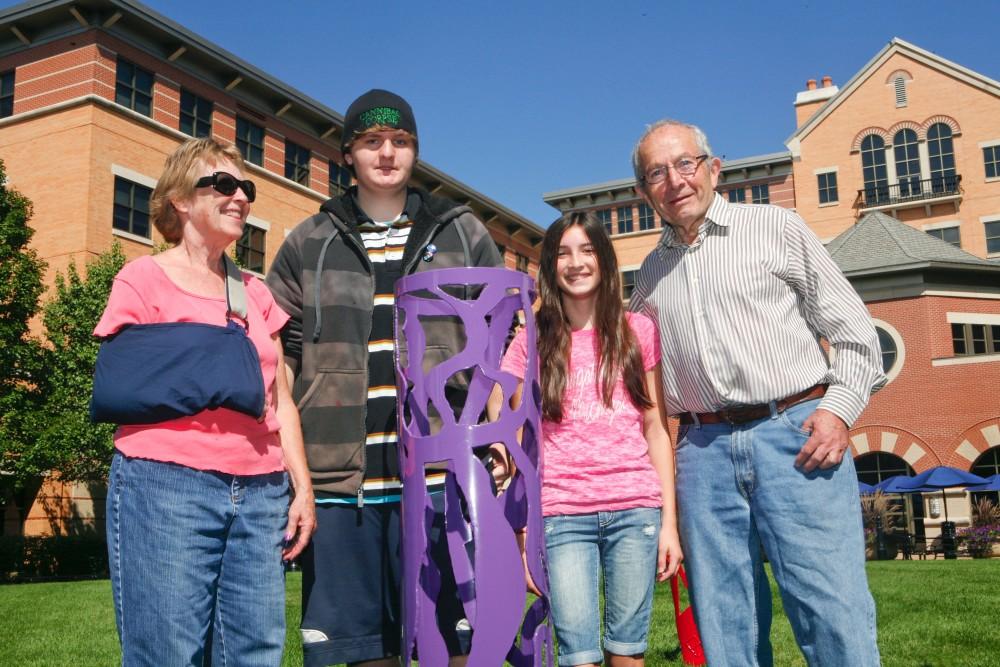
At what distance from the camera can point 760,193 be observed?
131ft

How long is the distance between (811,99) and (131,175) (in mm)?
30805

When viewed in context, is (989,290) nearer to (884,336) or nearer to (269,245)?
(884,336)

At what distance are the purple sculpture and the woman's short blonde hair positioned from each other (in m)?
0.82

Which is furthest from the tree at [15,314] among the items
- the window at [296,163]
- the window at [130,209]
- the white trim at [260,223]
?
the window at [296,163]

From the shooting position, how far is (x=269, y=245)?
27.3 m

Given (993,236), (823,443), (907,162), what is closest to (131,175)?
(823,443)

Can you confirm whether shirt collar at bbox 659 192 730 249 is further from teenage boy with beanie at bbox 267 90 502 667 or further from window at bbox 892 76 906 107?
window at bbox 892 76 906 107

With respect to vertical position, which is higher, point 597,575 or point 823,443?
point 823,443

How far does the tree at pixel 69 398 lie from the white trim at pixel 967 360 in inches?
946

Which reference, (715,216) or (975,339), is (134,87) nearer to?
(715,216)

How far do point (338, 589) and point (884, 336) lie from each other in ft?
91.0

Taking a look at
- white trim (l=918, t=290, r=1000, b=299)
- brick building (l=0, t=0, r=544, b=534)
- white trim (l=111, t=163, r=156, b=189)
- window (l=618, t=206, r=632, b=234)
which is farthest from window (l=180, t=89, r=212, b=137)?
window (l=618, t=206, r=632, b=234)

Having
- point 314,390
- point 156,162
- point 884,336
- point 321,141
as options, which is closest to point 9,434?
point 156,162

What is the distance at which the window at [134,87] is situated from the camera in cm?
2322
